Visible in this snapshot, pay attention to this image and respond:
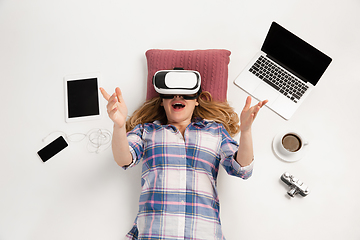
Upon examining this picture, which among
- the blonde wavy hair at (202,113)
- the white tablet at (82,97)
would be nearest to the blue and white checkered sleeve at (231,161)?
the blonde wavy hair at (202,113)

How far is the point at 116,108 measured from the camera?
936mm

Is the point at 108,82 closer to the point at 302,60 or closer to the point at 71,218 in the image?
the point at 71,218

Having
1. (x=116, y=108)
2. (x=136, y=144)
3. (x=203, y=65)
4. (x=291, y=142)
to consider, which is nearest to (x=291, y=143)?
(x=291, y=142)

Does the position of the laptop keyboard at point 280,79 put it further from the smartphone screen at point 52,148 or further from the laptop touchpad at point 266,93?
the smartphone screen at point 52,148

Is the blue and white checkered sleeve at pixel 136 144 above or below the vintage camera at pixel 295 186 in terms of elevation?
above

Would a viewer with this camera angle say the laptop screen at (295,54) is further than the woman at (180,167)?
Yes

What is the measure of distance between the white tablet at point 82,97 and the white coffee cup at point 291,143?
1071 millimetres

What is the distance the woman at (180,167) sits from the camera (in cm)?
110

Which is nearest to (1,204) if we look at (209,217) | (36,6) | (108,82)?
(108,82)

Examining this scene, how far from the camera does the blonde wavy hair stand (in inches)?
52.1

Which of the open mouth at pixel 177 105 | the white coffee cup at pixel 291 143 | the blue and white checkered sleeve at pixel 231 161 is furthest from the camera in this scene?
the white coffee cup at pixel 291 143

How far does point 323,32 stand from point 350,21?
0.20 metres

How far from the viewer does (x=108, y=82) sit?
62.0 inches

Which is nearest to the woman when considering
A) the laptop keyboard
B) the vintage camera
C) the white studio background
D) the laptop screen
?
the white studio background
